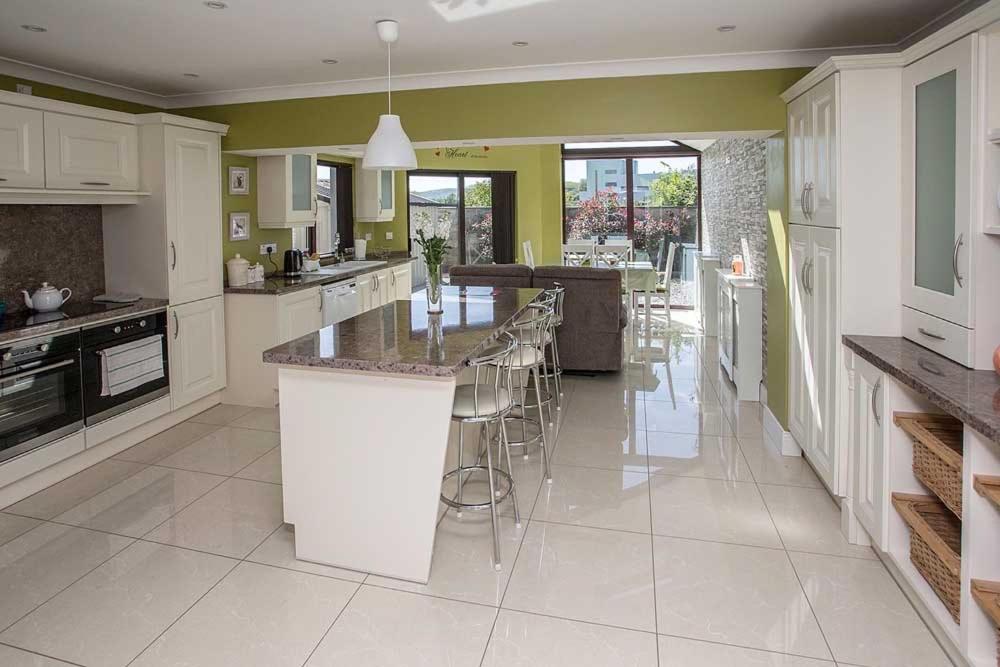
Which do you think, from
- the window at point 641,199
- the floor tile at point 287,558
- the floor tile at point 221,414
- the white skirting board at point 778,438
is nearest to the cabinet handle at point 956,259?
the white skirting board at point 778,438

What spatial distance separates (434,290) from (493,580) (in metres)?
1.64

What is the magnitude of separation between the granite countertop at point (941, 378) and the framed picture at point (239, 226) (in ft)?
15.2

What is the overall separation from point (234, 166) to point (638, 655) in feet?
16.1

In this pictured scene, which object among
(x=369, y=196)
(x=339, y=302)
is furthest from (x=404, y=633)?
(x=369, y=196)

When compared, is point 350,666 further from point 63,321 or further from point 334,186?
point 334,186

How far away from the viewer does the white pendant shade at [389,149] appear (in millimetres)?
3463

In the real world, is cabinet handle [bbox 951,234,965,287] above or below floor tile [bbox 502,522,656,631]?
above

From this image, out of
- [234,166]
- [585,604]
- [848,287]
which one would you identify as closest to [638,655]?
[585,604]

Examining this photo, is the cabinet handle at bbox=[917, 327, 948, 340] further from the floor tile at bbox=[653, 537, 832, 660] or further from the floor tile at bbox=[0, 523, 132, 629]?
the floor tile at bbox=[0, 523, 132, 629]

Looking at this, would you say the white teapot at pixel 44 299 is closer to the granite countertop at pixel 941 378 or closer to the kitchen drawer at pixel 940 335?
the granite countertop at pixel 941 378

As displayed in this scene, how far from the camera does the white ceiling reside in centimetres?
327

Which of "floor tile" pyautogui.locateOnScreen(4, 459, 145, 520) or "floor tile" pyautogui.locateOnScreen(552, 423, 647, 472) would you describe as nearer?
"floor tile" pyautogui.locateOnScreen(4, 459, 145, 520)

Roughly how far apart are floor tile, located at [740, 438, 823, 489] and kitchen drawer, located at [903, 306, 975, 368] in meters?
1.04

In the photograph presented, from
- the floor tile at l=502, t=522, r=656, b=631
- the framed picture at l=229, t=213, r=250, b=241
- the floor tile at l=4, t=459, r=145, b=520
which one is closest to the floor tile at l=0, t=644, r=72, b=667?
the floor tile at l=4, t=459, r=145, b=520
